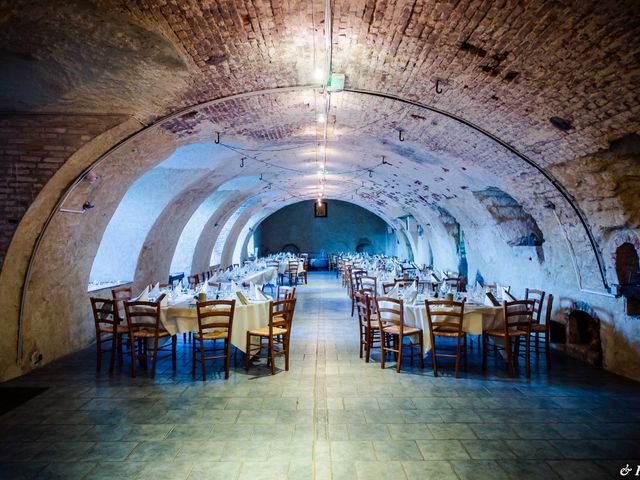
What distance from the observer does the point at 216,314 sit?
5.95 metres

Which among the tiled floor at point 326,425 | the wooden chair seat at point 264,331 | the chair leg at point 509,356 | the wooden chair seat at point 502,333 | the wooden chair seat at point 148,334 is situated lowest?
the tiled floor at point 326,425

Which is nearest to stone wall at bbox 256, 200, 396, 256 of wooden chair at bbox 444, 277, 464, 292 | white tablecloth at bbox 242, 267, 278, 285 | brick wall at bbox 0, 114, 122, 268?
white tablecloth at bbox 242, 267, 278, 285

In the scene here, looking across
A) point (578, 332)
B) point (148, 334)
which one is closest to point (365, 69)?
point (148, 334)

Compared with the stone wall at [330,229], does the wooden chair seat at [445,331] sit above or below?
below

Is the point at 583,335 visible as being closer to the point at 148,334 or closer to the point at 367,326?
the point at 367,326

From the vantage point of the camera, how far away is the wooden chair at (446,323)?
5.93 meters

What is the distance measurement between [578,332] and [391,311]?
3.37 meters

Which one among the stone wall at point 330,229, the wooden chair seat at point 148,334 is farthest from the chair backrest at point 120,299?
the stone wall at point 330,229

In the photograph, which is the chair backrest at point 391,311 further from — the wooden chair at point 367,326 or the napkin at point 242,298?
the napkin at point 242,298

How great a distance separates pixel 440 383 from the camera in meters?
5.71

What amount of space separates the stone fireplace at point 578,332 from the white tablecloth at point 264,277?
24.9 feet

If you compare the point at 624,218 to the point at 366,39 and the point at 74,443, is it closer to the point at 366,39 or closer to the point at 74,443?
the point at 366,39

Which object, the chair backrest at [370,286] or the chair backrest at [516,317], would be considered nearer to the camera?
the chair backrest at [516,317]

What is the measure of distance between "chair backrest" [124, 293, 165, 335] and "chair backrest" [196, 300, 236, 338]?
0.53 meters
